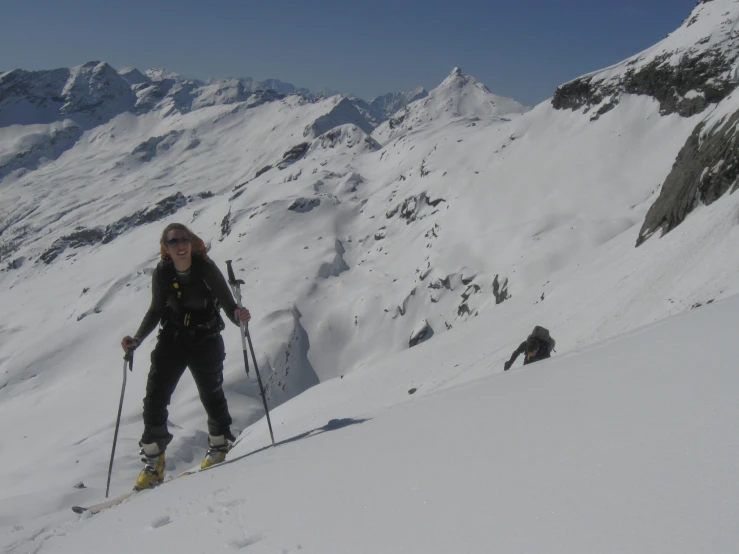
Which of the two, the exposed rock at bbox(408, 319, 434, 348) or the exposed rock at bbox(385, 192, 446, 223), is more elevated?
the exposed rock at bbox(385, 192, 446, 223)

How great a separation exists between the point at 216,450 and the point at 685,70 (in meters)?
72.2

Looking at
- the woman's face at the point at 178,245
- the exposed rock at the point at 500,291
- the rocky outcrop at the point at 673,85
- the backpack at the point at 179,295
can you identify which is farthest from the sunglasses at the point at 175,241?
the rocky outcrop at the point at 673,85

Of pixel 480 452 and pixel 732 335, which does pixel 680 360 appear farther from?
pixel 480 452

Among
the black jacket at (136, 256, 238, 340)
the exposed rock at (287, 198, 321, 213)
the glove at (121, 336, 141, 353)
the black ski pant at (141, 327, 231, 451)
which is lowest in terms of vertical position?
the black ski pant at (141, 327, 231, 451)

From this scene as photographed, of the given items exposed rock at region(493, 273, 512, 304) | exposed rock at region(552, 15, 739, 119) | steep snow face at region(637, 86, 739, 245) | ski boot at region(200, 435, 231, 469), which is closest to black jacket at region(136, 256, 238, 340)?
ski boot at region(200, 435, 231, 469)

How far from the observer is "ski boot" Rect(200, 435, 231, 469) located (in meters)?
7.93

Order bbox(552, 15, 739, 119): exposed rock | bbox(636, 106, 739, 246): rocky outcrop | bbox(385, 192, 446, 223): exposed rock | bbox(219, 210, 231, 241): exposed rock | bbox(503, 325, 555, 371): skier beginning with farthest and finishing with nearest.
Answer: bbox(219, 210, 231, 241): exposed rock
bbox(385, 192, 446, 223): exposed rock
bbox(552, 15, 739, 119): exposed rock
bbox(636, 106, 739, 246): rocky outcrop
bbox(503, 325, 555, 371): skier

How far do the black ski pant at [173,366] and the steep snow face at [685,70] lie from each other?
65743 mm

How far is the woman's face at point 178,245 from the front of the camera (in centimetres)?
698

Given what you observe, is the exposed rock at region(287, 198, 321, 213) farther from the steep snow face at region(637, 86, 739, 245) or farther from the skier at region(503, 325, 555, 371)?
the skier at region(503, 325, 555, 371)

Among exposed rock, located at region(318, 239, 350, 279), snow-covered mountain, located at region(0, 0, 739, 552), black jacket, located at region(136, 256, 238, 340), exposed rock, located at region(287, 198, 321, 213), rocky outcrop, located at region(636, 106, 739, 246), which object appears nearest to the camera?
snow-covered mountain, located at region(0, 0, 739, 552)

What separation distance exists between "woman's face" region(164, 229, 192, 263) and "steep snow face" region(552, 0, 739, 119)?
65.7 m

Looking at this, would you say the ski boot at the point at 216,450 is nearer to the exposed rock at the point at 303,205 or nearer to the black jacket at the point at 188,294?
the black jacket at the point at 188,294

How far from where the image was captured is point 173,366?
742 cm
